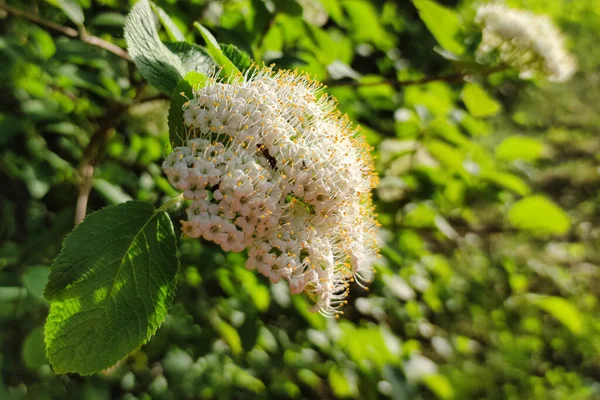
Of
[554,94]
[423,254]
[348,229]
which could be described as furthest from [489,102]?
[554,94]

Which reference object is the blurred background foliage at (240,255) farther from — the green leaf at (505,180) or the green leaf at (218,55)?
Result: the green leaf at (218,55)

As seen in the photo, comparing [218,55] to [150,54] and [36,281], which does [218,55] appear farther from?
[36,281]

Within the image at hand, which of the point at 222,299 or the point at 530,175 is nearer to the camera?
the point at 222,299

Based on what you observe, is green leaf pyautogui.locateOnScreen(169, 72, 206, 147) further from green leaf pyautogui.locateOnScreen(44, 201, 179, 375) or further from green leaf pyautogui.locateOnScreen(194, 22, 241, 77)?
green leaf pyautogui.locateOnScreen(44, 201, 179, 375)

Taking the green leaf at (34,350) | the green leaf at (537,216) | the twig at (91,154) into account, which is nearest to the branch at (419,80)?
the twig at (91,154)

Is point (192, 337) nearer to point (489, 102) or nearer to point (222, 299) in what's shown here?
point (222, 299)
